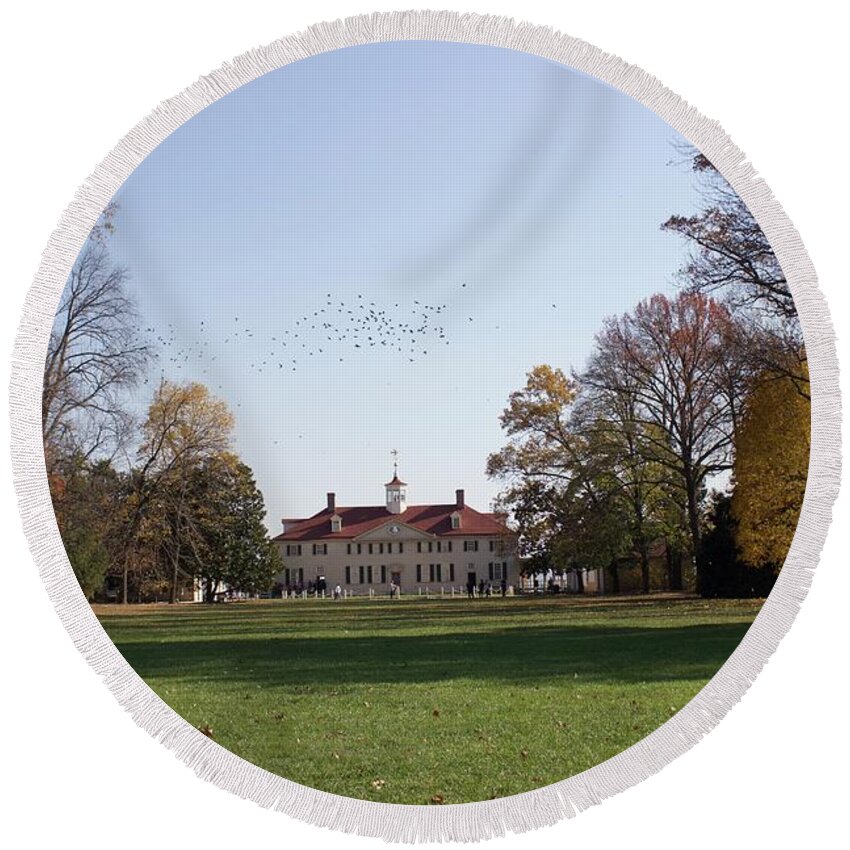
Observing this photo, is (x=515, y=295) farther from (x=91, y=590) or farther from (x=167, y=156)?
(x=91, y=590)

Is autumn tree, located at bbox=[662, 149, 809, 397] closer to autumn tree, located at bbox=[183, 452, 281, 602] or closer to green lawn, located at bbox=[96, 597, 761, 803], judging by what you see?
green lawn, located at bbox=[96, 597, 761, 803]

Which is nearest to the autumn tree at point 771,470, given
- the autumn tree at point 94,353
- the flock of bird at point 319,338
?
Answer: the flock of bird at point 319,338

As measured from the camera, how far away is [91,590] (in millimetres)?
4949

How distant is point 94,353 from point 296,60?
4.39 feet

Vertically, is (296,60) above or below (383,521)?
above

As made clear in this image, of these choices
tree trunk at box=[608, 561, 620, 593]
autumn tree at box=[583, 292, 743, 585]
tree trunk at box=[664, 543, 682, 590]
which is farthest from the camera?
tree trunk at box=[608, 561, 620, 593]

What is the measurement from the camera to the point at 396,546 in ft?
16.6

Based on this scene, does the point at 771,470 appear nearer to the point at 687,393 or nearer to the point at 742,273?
the point at 687,393

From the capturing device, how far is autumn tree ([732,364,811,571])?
4.90 m

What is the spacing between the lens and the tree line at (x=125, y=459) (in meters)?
4.86

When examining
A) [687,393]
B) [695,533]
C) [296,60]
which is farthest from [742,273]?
[296,60]

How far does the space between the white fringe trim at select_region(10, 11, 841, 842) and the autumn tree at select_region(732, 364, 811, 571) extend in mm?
94

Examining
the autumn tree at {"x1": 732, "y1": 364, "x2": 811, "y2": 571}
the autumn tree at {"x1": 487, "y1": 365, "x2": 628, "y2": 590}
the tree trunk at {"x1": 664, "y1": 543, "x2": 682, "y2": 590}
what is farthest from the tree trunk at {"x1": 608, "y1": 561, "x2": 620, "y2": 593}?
the autumn tree at {"x1": 732, "y1": 364, "x2": 811, "y2": 571}

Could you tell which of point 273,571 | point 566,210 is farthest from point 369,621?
point 566,210
